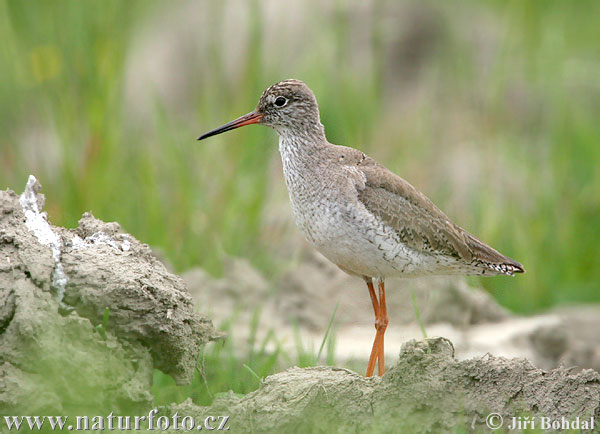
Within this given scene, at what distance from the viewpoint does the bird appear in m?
5.73

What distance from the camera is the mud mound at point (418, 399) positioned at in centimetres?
443

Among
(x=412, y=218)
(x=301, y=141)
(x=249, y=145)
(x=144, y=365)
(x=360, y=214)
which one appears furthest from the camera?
(x=249, y=145)

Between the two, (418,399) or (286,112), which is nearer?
(418,399)

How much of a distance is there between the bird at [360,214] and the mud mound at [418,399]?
1155mm

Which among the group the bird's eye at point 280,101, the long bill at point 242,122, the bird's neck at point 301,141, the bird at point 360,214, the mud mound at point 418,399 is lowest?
the mud mound at point 418,399

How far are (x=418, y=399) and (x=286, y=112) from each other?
2.54 metres

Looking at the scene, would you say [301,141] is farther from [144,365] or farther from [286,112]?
[144,365]

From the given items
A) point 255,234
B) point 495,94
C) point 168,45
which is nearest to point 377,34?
point 495,94

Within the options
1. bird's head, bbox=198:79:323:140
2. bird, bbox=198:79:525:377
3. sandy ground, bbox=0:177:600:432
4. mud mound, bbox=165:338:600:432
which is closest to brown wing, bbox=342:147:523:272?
bird, bbox=198:79:525:377

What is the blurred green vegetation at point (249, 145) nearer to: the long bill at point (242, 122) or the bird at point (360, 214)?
the bird at point (360, 214)

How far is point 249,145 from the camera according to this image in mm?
9188

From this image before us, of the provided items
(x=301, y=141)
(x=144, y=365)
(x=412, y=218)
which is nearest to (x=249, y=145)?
(x=301, y=141)

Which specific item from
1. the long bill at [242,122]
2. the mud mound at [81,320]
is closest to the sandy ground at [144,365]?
the mud mound at [81,320]

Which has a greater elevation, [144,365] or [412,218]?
[412,218]
